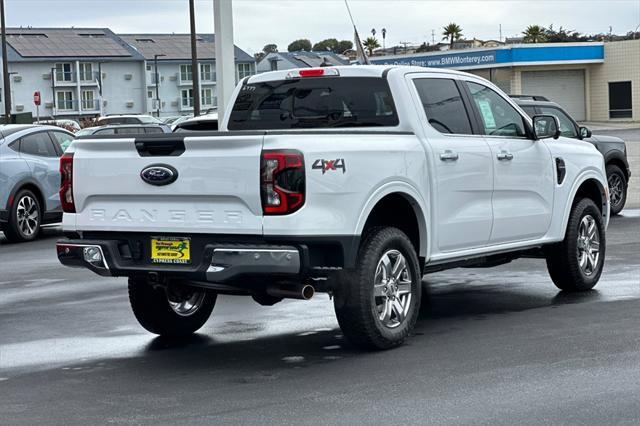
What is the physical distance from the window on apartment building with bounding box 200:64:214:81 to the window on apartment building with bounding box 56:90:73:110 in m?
14.1

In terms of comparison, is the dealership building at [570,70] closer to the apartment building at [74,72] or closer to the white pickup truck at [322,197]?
the apartment building at [74,72]

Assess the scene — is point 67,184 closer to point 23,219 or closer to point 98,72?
point 23,219

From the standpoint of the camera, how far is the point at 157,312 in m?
8.90

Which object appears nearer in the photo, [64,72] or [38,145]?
[38,145]

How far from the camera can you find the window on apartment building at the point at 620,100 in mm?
70250

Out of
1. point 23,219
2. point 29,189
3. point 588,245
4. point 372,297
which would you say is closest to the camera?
point 372,297

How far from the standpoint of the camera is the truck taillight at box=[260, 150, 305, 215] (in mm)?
7383

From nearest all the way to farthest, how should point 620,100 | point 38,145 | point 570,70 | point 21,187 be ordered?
point 21,187, point 38,145, point 620,100, point 570,70

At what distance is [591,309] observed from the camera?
9664 millimetres

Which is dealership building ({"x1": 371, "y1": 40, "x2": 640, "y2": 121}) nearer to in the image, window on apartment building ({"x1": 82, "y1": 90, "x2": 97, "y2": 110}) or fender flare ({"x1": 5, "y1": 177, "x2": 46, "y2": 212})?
window on apartment building ({"x1": 82, "y1": 90, "x2": 97, "y2": 110})

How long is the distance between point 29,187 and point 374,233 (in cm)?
1002

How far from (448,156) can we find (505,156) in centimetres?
93

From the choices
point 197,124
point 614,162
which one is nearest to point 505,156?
point 197,124

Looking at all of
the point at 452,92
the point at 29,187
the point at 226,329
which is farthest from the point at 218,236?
the point at 29,187
